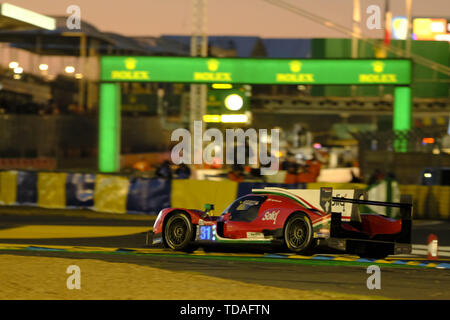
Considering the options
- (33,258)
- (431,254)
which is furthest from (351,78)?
(33,258)

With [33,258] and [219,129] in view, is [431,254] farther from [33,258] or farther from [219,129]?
[219,129]

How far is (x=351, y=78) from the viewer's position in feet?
90.8

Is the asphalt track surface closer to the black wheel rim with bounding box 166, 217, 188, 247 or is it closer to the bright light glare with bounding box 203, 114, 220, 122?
the black wheel rim with bounding box 166, 217, 188, 247

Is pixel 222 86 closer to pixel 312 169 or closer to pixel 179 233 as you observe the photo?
pixel 312 169

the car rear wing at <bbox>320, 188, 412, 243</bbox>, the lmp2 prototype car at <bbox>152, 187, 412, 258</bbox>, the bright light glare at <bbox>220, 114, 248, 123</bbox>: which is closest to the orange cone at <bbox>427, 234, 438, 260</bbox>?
the lmp2 prototype car at <bbox>152, 187, 412, 258</bbox>

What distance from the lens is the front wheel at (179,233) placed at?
13.3 metres

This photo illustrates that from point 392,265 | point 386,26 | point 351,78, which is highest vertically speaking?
point 386,26

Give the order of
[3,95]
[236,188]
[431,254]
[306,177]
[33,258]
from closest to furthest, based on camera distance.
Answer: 1. [33,258]
2. [431,254]
3. [236,188]
4. [306,177]
5. [3,95]

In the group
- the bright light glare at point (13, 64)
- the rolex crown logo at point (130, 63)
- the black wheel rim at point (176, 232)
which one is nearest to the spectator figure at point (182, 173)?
the rolex crown logo at point (130, 63)

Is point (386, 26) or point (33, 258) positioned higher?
point (386, 26)

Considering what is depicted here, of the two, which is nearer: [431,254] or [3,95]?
[431,254]

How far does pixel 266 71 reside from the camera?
28.0 meters

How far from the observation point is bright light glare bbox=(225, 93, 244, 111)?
95.2ft

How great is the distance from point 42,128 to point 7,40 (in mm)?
28018
